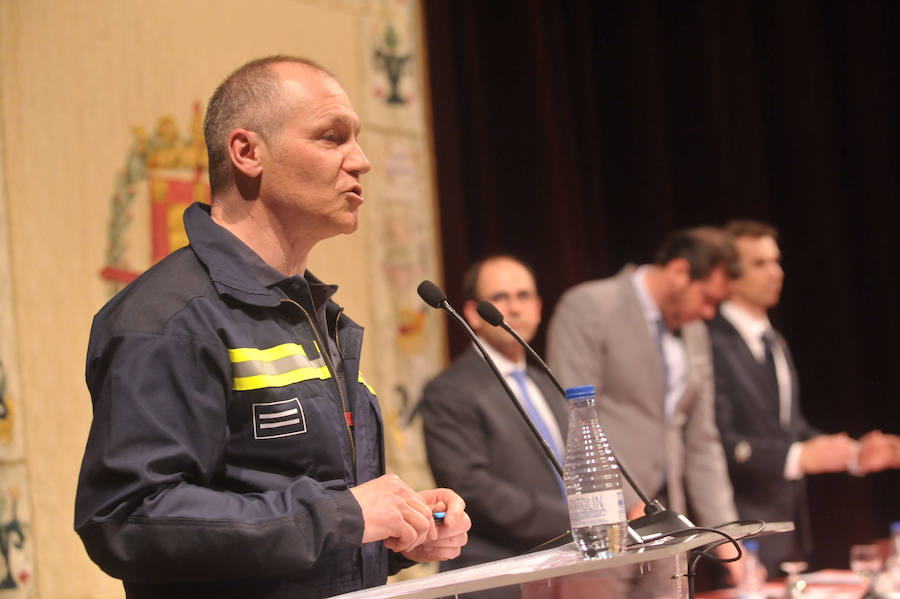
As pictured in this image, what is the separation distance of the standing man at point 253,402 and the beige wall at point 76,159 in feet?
6.24

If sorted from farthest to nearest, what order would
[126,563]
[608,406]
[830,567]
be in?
[830,567]
[608,406]
[126,563]

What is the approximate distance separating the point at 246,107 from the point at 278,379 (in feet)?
1.51

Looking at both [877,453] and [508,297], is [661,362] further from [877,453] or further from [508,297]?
[877,453]

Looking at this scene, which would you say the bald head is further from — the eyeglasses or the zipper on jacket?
the eyeglasses

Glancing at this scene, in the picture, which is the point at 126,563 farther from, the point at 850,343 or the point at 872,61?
the point at 872,61

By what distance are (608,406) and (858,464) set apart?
1304mm

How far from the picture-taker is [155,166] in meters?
3.73

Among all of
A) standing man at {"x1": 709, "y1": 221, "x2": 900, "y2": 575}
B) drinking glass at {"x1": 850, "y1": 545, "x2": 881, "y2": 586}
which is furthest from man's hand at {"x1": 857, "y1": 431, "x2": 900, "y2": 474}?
drinking glass at {"x1": 850, "y1": 545, "x2": 881, "y2": 586}

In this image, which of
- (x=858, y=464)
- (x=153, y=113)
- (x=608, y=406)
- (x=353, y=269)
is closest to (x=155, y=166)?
(x=153, y=113)

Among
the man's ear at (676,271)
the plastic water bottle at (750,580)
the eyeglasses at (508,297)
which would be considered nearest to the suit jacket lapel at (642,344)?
the man's ear at (676,271)

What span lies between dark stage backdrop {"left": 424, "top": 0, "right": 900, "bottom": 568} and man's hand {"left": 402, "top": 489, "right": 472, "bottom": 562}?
3.69 meters

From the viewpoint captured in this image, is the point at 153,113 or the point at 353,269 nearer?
the point at 153,113

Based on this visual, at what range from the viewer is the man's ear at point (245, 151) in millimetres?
1640

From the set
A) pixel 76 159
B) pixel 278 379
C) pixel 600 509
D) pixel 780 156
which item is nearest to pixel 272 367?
pixel 278 379
